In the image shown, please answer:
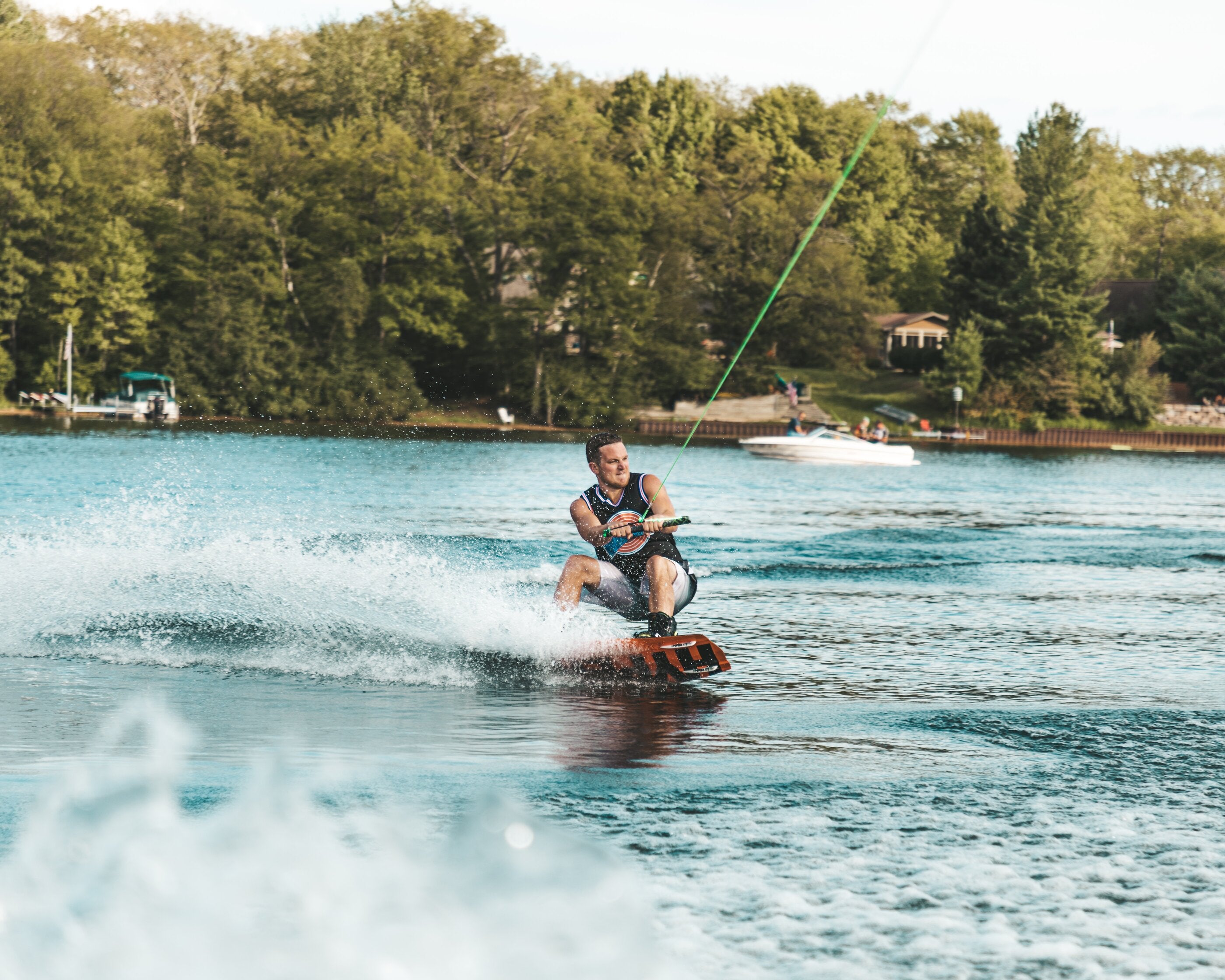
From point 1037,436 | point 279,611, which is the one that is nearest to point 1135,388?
point 1037,436

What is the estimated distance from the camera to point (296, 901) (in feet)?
14.4

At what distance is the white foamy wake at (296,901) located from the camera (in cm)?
397

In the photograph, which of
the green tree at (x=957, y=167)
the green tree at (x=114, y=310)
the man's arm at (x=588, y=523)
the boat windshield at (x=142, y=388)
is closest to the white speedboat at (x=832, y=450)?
the boat windshield at (x=142, y=388)

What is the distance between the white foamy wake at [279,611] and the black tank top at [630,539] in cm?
40

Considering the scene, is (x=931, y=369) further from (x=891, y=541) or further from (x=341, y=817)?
(x=341, y=817)

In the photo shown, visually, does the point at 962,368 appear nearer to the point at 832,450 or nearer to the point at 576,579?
the point at 832,450

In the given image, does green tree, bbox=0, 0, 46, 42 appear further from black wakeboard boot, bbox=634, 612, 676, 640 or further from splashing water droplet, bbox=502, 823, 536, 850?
splashing water droplet, bbox=502, 823, 536, 850

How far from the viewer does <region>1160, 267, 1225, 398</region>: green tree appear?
236ft

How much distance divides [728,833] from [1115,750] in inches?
102

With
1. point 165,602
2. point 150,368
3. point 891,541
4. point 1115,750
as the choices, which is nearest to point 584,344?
point 150,368

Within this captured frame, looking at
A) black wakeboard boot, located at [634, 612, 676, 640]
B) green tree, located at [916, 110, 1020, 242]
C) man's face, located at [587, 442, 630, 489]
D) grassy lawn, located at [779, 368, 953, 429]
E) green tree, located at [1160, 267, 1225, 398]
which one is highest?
green tree, located at [916, 110, 1020, 242]

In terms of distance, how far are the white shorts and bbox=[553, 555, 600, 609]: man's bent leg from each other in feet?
0.16

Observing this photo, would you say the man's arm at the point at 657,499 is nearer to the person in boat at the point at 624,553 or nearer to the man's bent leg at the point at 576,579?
the person in boat at the point at 624,553

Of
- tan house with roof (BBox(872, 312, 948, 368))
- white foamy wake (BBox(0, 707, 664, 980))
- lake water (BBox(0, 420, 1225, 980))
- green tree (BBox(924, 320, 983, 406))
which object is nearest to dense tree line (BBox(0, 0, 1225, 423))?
green tree (BBox(924, 320, 983, 406))
